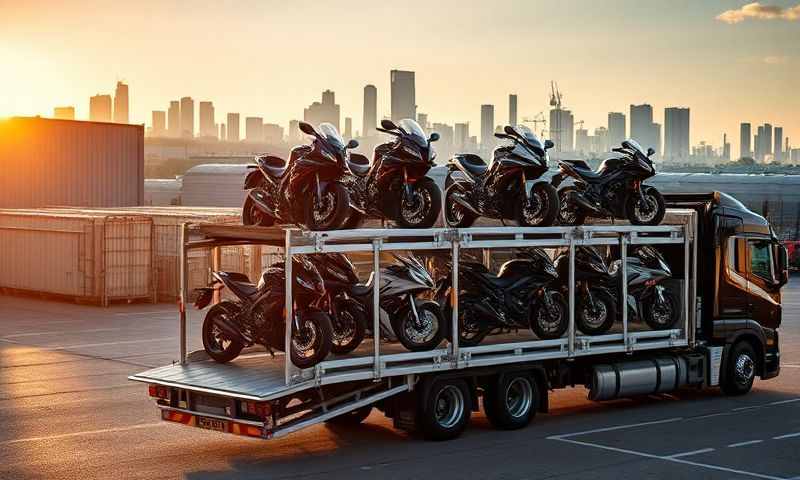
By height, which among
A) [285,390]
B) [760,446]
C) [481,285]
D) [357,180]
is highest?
[357,180]

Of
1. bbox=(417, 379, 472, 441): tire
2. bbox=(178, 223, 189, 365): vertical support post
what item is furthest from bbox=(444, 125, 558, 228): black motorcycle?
bbox=(178, 223, 189, 365): vertical support post

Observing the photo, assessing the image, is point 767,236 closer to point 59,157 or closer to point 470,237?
point 470,237

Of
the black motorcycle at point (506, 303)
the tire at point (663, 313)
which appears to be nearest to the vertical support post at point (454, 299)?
the black motorcycle at point (506, 303)

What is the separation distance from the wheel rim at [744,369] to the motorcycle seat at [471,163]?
4.94 metres

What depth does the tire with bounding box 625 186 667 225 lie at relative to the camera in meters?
17.0

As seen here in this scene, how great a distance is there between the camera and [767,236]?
18.4m

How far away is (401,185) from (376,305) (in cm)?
234

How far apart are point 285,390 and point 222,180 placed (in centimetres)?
5374

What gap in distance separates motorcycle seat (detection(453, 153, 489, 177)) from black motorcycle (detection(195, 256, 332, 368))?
3.83 m

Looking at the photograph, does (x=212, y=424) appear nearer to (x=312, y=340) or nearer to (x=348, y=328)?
(x=312, y=340)

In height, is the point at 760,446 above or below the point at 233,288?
below

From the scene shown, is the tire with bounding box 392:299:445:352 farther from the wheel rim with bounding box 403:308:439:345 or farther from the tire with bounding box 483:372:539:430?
the tire with bounding box 483:372:539:430

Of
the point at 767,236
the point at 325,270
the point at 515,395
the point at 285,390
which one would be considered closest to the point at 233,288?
the point at 325,270

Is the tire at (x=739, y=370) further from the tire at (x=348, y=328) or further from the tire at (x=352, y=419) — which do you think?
the tire at (x=348, y=328)
